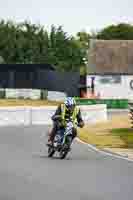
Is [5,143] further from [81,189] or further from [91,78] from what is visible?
[91,78]

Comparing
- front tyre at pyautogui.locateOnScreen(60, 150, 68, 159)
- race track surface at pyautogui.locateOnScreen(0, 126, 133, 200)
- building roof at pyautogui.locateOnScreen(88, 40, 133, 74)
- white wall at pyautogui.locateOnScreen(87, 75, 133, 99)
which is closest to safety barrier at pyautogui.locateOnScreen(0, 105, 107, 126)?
race track surface at pyautogui.locateOnScreen(0, 126, 133, 200)

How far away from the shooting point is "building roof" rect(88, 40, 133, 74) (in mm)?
81875

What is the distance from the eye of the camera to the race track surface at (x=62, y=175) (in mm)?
12703

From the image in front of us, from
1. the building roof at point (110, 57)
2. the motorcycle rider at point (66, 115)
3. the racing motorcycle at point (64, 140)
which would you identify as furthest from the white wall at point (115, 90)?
the racing motorcycle at point (64, 140)

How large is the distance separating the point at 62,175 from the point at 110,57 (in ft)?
223

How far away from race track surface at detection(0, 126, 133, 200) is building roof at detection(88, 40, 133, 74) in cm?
5702

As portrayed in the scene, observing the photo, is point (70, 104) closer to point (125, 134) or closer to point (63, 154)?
point (63, 154)

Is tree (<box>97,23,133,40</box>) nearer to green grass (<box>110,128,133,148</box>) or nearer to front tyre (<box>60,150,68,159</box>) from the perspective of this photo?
green grass (<box>110,128,133,148</box>)

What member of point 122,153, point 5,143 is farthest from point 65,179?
point 5,143

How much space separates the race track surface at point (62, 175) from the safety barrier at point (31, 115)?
12.7 m

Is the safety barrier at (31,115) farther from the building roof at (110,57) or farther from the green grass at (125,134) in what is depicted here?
the building roof at (110,57)

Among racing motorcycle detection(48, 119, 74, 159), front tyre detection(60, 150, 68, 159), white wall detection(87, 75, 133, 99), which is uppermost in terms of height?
racing motorcycle detection(48, 119, 74, 159)

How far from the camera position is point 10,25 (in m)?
112

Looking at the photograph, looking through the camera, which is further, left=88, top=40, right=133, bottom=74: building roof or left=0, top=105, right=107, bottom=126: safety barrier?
left=88, top=40, right=133, bottom=74: building roof
